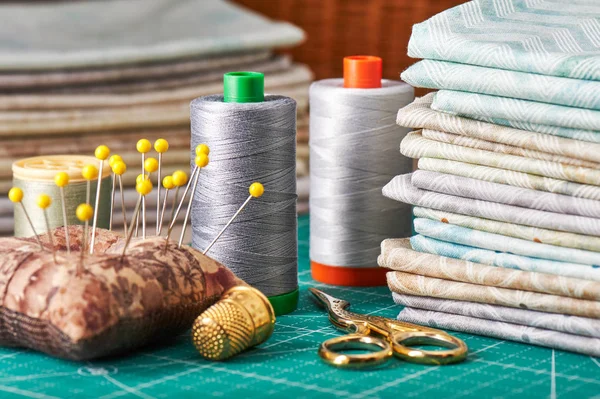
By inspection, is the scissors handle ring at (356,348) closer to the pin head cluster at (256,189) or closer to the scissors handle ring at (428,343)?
the scissors handle ring at (428,343)

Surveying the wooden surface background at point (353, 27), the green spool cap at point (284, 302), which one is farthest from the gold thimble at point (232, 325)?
the wooden surface background at point (353, 27)

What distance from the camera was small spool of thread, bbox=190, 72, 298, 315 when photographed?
949 millimetres

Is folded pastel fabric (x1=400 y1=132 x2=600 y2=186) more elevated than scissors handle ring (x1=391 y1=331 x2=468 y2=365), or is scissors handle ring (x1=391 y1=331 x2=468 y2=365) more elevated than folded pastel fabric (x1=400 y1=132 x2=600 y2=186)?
folded pastel fabric (x1=400 y1=132 x2=600 y2=186)

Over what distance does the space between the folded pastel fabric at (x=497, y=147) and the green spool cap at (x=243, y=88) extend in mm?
165

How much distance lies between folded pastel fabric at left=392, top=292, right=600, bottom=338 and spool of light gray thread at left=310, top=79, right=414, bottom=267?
136 mm

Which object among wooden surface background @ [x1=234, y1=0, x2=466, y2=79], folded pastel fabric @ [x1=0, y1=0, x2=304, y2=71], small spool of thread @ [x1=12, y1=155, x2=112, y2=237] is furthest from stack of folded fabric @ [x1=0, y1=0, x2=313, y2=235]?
small spool of thread @ [x1=12, y1=155, x2=112, y2=237]

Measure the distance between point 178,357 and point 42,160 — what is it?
0.31 m

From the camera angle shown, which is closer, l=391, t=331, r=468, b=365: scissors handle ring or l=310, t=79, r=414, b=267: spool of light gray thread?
l=391, t=331, r=468, b=365: scissors handle ring

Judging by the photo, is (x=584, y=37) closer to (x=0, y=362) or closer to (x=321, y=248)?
(x=321, y=248)

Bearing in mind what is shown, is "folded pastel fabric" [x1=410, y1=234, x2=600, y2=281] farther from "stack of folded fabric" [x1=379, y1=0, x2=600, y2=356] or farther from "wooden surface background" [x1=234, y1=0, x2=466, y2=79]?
"wooden surface background" [x1=234, y1=0, x2=466, y2=79]

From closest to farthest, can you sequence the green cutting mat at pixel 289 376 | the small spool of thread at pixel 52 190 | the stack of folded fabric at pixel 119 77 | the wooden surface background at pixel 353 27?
the green cutting mat at pixel 289 376, the small spool of thread at pixel 52 190, the stack of folded fabric at pixel 119 77, the wooden surface background at pixel 353 27

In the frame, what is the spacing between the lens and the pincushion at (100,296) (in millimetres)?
793

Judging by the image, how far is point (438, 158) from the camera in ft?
3.08

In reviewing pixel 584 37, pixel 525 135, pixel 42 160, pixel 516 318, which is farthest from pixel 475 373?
pixel 42 160
